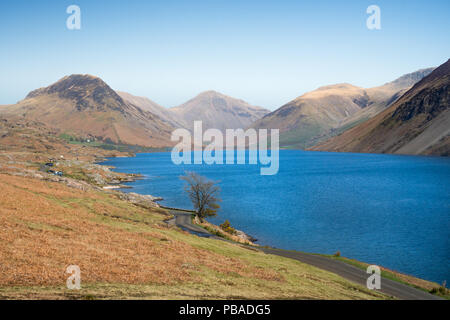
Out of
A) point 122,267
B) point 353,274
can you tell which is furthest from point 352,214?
point 122,267

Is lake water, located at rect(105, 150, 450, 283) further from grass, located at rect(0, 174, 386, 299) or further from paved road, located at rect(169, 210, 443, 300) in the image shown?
grass, located at rect(0, 174, 386, 299)

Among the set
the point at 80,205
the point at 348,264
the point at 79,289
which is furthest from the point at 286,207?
the point at 79,289

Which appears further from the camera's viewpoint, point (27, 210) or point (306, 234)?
point (306, 234)

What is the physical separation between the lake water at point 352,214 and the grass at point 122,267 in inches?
912

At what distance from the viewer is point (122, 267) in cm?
2927

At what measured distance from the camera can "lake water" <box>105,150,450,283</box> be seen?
62.2m

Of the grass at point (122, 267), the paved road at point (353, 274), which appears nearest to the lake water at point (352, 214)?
the paved road at point (353, 274)

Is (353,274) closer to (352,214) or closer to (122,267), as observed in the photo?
(122,267)

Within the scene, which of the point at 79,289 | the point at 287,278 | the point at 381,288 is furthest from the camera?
the point at 381,288

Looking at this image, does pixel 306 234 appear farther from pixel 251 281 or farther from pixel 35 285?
pixel 35 285

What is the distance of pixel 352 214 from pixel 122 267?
77290 mm

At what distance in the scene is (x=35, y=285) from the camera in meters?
22.6

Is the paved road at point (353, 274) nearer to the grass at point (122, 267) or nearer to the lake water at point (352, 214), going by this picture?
the grass at point (122, 267)
